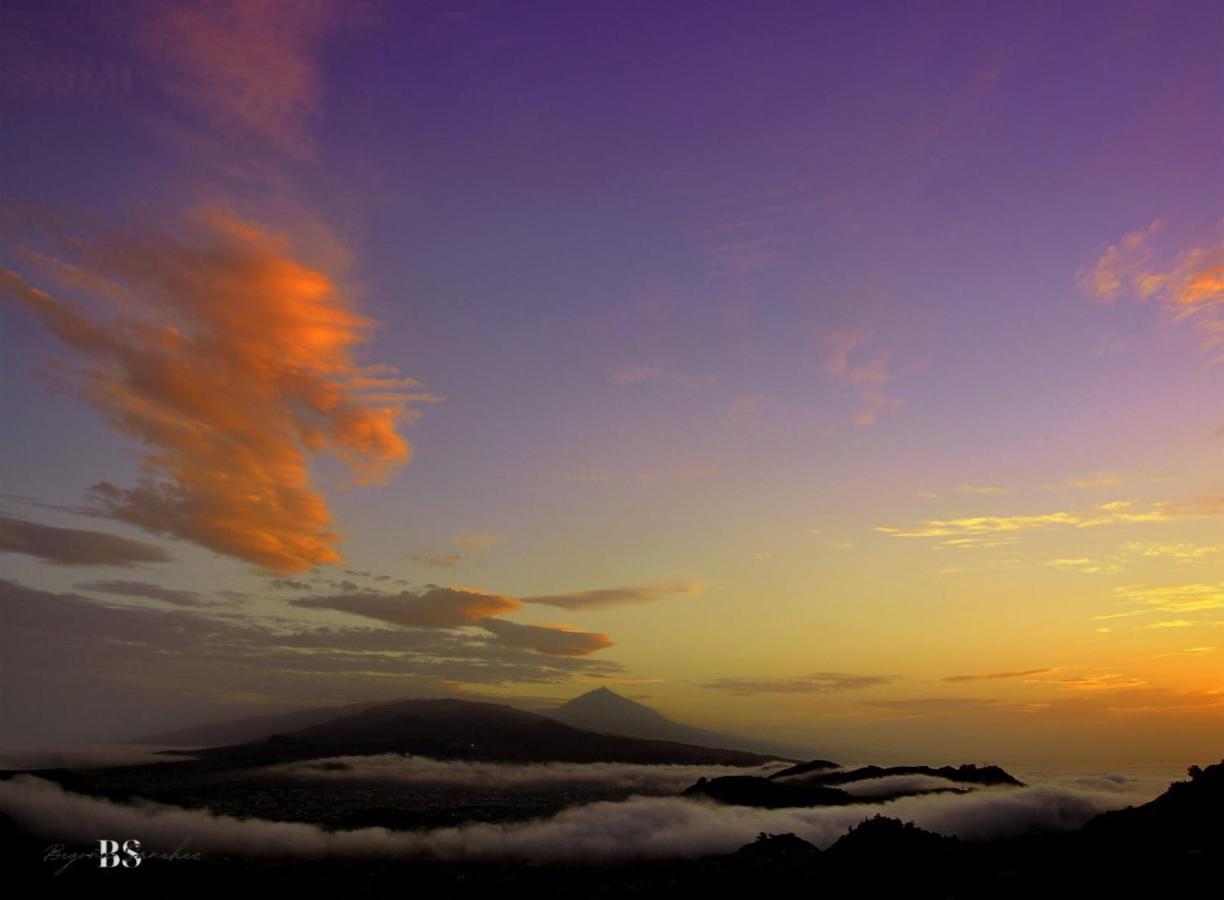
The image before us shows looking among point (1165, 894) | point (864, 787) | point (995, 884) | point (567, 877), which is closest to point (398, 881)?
point (567, 877)

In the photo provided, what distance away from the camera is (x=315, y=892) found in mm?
56688

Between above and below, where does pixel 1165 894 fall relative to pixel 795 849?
above

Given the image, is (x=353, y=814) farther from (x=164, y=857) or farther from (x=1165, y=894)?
(x=1165, y=894)

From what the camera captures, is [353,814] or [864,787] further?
A: [864,787]

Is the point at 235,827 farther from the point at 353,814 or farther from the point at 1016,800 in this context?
the point at 1016,800

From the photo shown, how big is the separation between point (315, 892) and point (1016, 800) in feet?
357

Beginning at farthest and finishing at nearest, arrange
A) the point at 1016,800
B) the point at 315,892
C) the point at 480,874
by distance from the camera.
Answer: the point at 1016,800 < the point at 480,874 < the point at 315,892

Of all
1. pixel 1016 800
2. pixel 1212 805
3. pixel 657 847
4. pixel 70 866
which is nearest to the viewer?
pixel 1212 805

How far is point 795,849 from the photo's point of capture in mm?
62906

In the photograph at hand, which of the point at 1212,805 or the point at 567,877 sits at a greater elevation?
the point at 1212,805

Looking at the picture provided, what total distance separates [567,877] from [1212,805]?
48.1m

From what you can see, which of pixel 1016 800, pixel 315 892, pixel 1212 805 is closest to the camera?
pixel 1212 805

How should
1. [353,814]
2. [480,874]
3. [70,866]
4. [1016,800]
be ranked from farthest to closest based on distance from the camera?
[1016,800], [353,814], [480,874], [70,866]

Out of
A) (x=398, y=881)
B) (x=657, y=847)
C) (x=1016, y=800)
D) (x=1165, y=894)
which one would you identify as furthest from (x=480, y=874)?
(x=1016, y=800)
